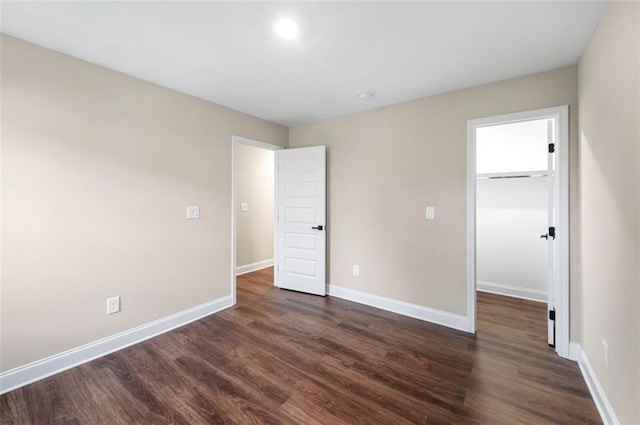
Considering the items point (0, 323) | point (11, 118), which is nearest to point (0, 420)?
point (0, 323)

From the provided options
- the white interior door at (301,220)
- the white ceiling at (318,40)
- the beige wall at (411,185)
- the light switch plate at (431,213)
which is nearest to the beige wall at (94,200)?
the white ceiling at (318,40)

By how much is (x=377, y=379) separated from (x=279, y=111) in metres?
3.03

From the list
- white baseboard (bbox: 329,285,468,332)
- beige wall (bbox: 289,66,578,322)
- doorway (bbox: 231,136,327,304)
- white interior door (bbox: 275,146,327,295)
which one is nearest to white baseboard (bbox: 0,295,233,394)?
doorway (bbox: 231,136,327,304)

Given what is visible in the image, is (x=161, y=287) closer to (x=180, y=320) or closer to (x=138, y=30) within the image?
(x=180, y=320)

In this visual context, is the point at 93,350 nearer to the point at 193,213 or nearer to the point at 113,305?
the point at 113,305

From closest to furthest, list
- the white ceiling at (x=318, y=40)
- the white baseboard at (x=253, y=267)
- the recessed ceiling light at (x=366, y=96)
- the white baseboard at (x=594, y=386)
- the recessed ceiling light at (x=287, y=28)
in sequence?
1. the white baseboard at (x=594, y=386)
2. the white ceiling at (x=318, y=40)
3. the recessed ceiling light at (x=287, y=28)
4. the recessed ceiling light at (x=366, y=96)
5. the white baseboard at (x=253, y=267)

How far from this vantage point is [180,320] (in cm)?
275

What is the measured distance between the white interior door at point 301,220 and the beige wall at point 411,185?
6.7 inches

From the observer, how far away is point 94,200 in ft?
7.11

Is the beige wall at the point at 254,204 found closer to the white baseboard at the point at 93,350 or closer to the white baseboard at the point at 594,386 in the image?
the white baseboard at the point at 93,350

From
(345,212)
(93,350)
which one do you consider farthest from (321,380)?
(345,212)

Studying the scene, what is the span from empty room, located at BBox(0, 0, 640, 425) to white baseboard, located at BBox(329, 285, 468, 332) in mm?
23

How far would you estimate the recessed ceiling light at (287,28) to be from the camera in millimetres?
1672

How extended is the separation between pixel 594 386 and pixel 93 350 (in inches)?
145
